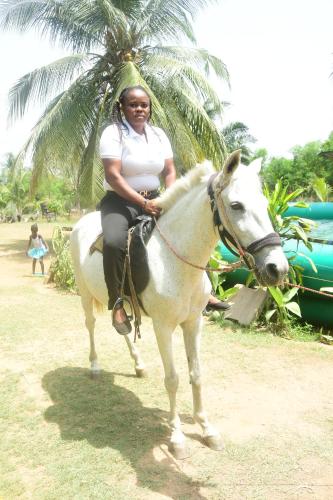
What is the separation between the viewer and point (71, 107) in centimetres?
1233

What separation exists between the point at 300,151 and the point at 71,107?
3945 cm

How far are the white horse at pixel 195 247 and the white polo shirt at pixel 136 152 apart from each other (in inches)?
13.3

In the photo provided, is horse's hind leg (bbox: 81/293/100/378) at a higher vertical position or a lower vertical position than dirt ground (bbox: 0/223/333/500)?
higher

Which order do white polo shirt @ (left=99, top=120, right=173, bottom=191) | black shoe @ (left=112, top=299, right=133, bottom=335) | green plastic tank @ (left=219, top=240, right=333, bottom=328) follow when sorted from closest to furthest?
white polo shirt @ (left=99, top=120, right=173, bottom=191), black shoe @ (left=112, top=299, right=133, bottom=335), green plastic tank @ (left=219, top=240, right=333, bottom=328)

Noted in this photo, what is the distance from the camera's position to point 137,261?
3006 millimetres

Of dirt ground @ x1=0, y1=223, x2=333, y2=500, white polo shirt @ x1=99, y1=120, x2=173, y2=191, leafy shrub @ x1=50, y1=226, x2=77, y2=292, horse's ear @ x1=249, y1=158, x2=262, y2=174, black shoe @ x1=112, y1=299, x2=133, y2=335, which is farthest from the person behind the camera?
leafy shrub @ x1=50, y1=226, x2=77, y2=292

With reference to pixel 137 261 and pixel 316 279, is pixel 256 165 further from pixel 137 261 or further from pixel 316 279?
pixel 316 279

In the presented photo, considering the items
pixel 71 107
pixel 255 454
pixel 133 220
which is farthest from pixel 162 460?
pixel 71 107

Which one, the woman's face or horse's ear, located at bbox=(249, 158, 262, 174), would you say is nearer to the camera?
horse's ear, located at bbox=(249, 158, 262, 174)

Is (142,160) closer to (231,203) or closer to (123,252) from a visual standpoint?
(123,252)

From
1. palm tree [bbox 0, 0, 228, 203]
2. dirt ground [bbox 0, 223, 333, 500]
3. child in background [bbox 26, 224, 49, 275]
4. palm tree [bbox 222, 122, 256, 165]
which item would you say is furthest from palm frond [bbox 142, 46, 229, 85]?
palm tree [bbox 222, 122, 256, 165]

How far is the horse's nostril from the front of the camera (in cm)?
222

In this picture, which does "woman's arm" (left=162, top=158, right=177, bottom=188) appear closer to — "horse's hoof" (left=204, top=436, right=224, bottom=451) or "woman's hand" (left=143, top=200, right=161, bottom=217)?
"woman's hand" (left=143, top=200, right=161, bottom=217)

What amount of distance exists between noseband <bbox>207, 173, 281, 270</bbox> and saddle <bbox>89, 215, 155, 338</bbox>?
69 centimetres
